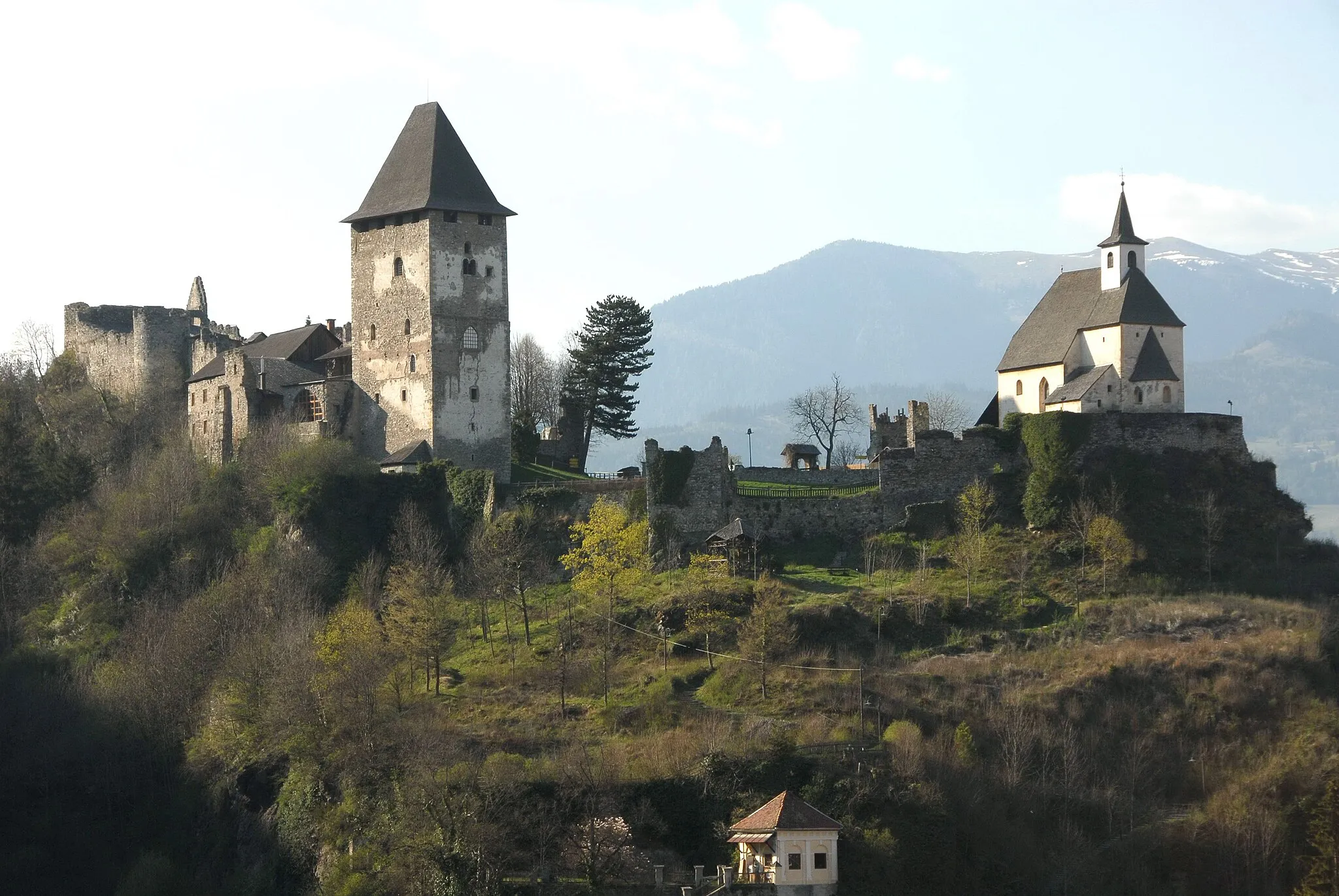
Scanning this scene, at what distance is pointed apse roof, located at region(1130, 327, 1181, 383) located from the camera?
67125mm

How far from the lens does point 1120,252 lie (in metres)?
69.4

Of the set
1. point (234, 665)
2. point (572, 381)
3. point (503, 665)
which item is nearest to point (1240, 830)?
point (503, 665)

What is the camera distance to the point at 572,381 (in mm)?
80750

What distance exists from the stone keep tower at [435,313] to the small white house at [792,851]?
24.0 metres

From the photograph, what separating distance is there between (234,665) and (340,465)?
10830mm

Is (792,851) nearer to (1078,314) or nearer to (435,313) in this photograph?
(1078,314)

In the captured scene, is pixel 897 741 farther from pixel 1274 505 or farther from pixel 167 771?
pixel 167 771

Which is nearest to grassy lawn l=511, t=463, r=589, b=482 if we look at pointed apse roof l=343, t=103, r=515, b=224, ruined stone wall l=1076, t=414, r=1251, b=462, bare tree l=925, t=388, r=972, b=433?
pointed apse roof l=343, t=103, r=515, b=224

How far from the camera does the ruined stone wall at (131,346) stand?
279 feet

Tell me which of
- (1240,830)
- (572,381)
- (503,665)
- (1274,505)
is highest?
(572,381)

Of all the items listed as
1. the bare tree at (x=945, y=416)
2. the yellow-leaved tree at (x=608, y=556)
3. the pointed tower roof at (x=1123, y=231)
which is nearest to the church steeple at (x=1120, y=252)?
the pointed tower roof at (x=1123, y=231)

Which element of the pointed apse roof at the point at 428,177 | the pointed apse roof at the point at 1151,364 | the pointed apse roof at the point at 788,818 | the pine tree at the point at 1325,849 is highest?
the pointed apse roof at the point at 428,177

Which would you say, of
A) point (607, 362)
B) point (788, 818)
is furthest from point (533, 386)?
point (788, 818)

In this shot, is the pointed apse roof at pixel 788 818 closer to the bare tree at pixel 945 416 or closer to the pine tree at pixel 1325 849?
the pine tree at pixel 1325 849
